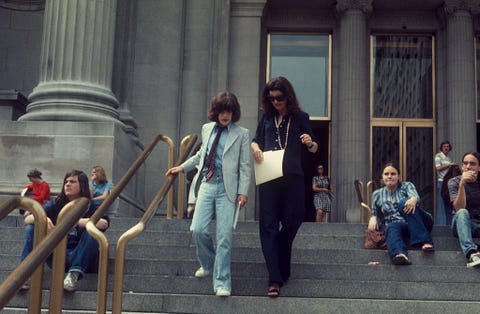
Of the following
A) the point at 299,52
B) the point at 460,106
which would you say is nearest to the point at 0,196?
the point at 299,52

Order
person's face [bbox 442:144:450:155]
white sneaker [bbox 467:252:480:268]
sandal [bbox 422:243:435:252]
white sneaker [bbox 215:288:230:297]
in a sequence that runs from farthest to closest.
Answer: person's face [bbox 442:144:450:155], sandal [bbox 422:243:435:252], white sneaker [bbox 467:252:480:268], white sneaker [bbox 215:288:230:297]

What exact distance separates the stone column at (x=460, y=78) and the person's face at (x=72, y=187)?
10.4 m

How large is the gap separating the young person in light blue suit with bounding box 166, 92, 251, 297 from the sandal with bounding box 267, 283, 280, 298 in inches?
19.0

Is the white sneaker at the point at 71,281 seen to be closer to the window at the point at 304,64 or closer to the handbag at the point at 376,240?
the handbag at the point at 376,240

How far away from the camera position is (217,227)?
711cm

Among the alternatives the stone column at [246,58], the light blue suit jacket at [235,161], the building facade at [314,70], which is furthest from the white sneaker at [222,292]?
the stone column at [246,58]

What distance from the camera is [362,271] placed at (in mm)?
7547

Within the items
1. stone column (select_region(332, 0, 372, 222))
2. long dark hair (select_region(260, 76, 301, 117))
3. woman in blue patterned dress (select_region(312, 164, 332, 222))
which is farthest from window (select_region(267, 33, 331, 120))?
long dark hair (select_region(260, 76, 301, 117))

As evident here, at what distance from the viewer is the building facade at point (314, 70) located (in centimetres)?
1595

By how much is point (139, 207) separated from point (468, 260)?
7531 millimetres

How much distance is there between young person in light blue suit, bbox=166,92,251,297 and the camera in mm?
7117

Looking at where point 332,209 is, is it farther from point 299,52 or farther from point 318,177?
point 299,52

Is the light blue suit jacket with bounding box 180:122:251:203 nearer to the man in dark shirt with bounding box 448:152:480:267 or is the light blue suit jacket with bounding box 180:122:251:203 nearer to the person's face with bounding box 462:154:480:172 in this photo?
the man in dark shirt with bounding box 448:152:480:267

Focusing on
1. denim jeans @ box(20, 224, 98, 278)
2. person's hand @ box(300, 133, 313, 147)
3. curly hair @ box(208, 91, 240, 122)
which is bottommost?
denim jeans @ box(20, 224, 98, 278)
